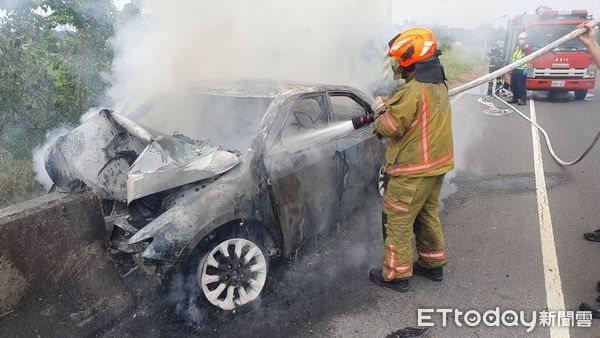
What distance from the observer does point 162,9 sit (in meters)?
5.50

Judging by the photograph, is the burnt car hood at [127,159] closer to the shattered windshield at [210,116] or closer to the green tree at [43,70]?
the shattered windshield at [210,116]

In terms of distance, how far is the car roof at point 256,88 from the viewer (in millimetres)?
3631

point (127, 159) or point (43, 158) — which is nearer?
point (127, 159)

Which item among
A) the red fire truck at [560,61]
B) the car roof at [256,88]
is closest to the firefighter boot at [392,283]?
the car roof at [256,88]

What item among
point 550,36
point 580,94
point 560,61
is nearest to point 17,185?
point 560,61

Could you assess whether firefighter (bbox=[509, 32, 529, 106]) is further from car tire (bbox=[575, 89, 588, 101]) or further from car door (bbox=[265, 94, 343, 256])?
car door (bbox=[265, 94, 343, 256])

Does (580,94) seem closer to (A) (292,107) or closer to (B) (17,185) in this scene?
(A) (292,107)

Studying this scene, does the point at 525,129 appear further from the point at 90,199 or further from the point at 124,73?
the point at 90,199

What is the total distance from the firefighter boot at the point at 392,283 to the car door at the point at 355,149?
2.46 ft

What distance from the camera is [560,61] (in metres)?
11.4

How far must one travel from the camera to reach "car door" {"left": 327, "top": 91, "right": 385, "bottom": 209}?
3.83 meters

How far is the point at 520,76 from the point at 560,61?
1.50 meters

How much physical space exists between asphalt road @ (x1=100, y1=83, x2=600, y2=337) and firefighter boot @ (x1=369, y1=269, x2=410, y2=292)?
5 cm

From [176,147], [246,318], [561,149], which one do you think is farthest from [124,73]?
[561,149]
